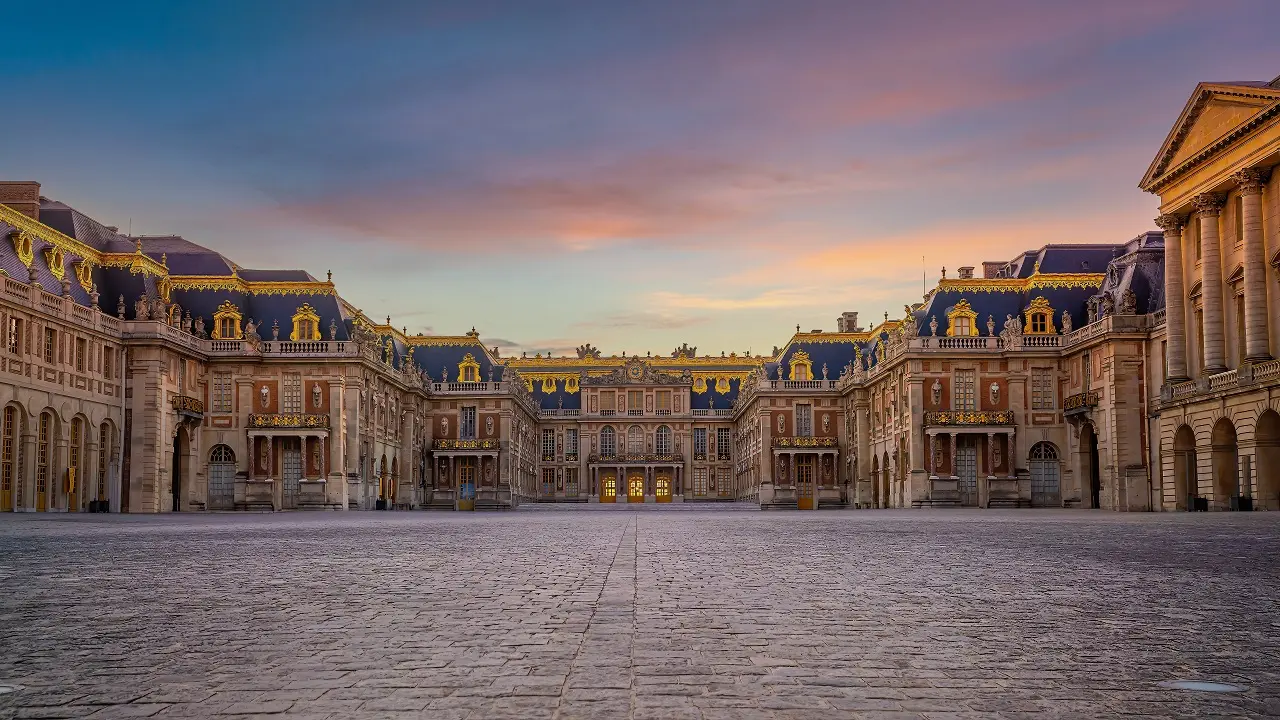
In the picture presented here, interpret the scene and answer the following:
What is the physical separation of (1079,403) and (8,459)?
4760 cm

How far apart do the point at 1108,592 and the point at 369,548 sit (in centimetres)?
1146

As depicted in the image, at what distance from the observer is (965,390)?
6394 cm

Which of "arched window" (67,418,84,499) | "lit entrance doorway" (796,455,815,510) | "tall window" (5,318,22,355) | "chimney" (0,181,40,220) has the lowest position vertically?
"lit entrance doorway" (796,455,815,510)

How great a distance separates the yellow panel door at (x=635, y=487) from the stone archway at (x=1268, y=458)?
81.6 m

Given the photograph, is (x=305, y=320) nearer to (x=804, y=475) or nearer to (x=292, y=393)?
(x=292, y=393)

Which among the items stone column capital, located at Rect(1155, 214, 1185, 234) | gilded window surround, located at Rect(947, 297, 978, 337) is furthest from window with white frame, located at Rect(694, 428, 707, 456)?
stone column capital, located at Rect(1155, 214, 1185, 234)

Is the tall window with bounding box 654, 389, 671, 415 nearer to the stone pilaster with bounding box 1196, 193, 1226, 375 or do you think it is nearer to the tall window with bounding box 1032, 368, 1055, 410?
the tall window with bounding box 1032, 368, 1055, 410

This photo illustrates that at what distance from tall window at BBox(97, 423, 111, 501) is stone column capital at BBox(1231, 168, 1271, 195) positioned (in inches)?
1853

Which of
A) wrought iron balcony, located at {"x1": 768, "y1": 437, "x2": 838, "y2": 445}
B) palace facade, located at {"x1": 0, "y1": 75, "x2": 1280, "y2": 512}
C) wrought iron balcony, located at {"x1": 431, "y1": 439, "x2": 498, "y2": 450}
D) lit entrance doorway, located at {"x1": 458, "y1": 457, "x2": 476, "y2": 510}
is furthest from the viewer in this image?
wrought iron balcony, located at {"x1": 768, "y1": 437, "x2": 838, "y2": 445}

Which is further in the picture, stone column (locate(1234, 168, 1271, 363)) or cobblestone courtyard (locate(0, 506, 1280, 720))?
stone column (locate(1234, 168, 1271, 363))

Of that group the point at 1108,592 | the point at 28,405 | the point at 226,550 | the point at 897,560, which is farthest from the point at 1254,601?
the point at 28,405

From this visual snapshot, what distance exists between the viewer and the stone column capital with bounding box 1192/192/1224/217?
143ft

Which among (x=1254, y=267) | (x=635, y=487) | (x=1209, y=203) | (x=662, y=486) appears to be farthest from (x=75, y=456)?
(x=662, y=486)

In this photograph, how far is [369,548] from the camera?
60.1 ft
